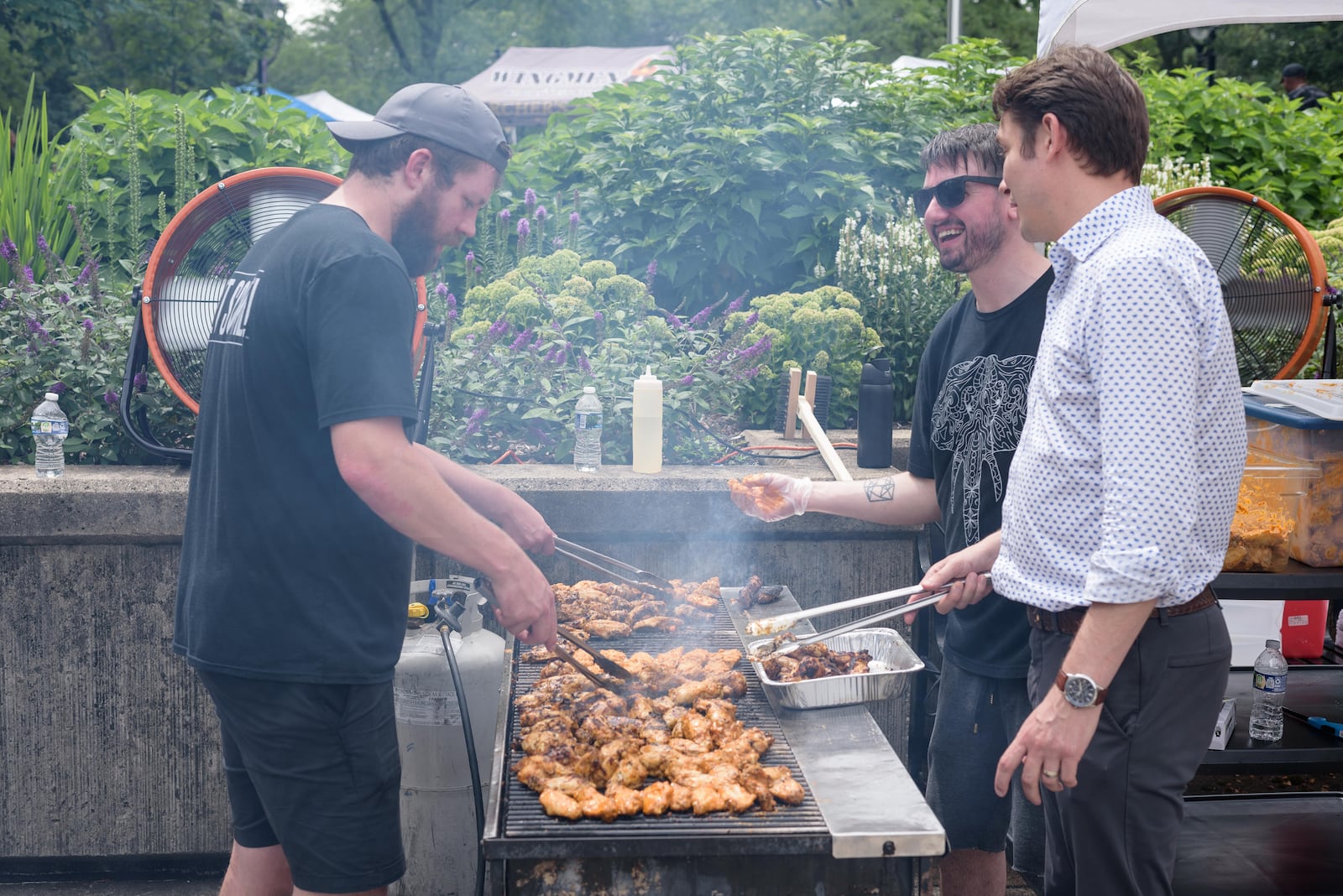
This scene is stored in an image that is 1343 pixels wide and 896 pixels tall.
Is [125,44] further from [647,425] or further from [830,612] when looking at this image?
[830,612]

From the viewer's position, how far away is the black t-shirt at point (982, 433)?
10.6ft

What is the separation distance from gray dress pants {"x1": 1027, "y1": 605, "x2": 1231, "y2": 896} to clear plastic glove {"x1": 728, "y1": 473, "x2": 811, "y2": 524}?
1662mm

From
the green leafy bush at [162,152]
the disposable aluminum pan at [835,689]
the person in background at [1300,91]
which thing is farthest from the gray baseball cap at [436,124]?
the person in background at [1300,91]

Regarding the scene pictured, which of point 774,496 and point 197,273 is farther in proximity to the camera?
point 197,273

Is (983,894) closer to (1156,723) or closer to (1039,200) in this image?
(1156,723)

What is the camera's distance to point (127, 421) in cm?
454

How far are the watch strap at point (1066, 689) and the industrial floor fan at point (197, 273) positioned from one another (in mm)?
2842

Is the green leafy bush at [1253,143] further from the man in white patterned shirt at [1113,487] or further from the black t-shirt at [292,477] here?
the black t-shirt at [292,477]

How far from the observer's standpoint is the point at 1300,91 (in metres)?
12.5

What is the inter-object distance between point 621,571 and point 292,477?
163 cm

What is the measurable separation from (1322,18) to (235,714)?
18.8 ft

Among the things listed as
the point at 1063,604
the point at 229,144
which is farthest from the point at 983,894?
the point at 229,144

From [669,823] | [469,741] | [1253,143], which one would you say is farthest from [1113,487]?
[1253,143]

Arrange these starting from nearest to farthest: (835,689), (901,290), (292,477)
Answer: (292,477) → (835,689) → (901,290)
